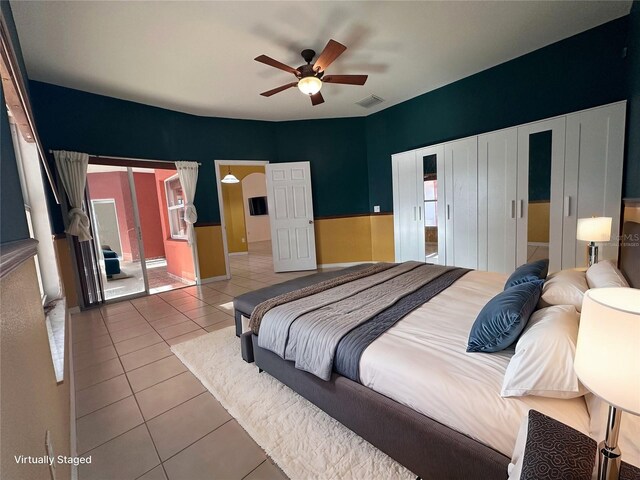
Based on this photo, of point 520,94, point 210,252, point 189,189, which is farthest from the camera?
point 210,252

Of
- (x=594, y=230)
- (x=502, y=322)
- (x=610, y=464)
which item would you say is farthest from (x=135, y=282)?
(x=594, y=230)

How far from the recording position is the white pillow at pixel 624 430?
31.3 inches

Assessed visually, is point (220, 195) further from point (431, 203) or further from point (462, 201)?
point (462, 201)

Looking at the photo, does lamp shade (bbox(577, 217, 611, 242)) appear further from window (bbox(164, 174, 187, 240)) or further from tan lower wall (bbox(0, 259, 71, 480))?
window (bbox(164, 174, 187, 240))

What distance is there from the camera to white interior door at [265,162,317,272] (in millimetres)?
5289

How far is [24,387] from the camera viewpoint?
79 cm

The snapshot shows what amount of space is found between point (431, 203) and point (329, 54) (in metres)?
2.56

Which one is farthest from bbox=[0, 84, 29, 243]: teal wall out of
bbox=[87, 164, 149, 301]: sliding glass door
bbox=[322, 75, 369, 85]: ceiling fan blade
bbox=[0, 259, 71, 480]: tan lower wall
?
bbox=[87, 164, 149, 301]: sliding glass door

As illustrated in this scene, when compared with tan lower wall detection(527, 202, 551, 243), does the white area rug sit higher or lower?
lower

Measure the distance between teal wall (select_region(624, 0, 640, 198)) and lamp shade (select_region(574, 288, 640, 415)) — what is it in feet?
8.00

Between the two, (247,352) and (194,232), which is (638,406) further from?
(194,232)

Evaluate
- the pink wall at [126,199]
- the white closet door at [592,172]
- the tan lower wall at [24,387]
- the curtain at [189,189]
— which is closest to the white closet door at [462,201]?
the white closet door at [592,172]

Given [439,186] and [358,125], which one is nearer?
[439,186]

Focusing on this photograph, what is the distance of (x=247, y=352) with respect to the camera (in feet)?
6.91
